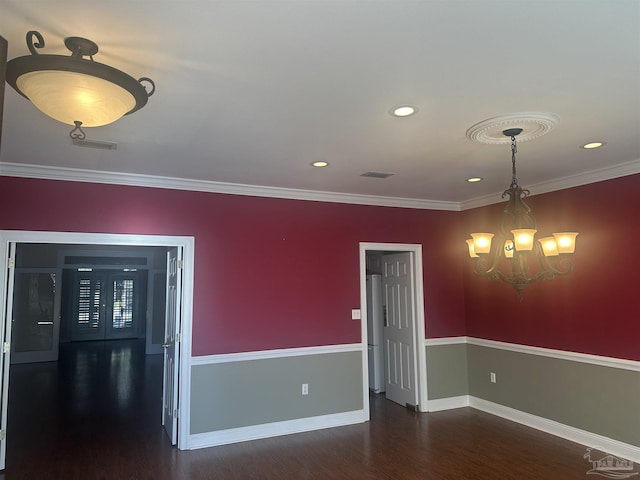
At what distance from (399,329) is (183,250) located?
10.1 ft

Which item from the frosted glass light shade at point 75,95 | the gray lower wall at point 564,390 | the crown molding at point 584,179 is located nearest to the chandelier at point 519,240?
the crown molding at point 584,179

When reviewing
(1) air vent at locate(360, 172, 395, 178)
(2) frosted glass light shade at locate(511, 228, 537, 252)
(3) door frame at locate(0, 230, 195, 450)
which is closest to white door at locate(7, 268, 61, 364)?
(3) door frame at locate(0, 230, 195, 450)

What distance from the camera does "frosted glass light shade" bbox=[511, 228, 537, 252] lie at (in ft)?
9.56

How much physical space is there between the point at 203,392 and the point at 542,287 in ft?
12.6

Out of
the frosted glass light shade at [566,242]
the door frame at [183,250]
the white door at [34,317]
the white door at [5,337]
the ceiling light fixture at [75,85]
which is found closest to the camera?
the ceiling light fixture at [75,85]

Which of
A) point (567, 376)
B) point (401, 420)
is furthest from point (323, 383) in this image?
point (567, 376)

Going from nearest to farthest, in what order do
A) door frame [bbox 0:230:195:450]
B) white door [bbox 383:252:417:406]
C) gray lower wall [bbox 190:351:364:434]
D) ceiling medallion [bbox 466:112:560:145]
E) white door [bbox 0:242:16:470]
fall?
ceiling medallion [bbox 466:112:560:145]
white door [bbox 0:242:16:470]
door frame [bbox 0:230:195:450]
gray lower wall [bbox 190:351:364:434]
white door [bbox 383:252:417:406]

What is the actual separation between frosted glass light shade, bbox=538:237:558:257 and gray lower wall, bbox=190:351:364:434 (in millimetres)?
2613

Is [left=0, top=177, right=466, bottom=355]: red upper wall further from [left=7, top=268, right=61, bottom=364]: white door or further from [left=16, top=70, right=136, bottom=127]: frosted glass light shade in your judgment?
[left=7, top=268, right=61, bottom=364]: white door

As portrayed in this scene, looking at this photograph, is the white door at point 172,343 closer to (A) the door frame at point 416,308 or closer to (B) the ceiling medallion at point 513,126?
(A) the door frame at point 416,308

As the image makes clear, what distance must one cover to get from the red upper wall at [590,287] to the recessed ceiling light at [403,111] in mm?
2662

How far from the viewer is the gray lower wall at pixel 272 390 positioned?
170 inches

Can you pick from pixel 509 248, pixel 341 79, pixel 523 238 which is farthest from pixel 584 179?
pixel 341 79

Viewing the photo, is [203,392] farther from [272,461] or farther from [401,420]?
[401,420]
